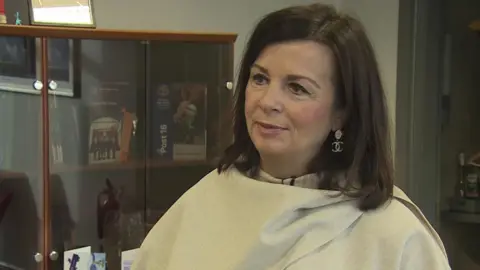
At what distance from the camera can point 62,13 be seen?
80.7 inches

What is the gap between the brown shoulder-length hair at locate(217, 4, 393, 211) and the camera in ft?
4.29

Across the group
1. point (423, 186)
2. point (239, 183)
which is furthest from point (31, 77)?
point (423, 186)

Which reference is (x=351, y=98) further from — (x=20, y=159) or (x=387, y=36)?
(x=387, y=36)

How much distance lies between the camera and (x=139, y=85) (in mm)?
2252

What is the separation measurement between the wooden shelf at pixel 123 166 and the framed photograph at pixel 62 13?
402 millimetres

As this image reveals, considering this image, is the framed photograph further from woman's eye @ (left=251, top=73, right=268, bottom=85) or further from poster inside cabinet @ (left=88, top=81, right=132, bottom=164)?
woman's eye @ (left=251, top=73, right=268, bottom=85)

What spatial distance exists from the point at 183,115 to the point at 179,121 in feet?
0.07

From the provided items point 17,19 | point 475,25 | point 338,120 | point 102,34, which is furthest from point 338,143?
point 475,25

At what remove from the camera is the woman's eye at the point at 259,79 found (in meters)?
1.34

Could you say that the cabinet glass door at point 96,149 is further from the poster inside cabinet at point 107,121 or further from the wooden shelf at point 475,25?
the wooden shelf at point 475,25

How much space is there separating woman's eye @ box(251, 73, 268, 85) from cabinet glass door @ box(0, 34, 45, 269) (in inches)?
34.3

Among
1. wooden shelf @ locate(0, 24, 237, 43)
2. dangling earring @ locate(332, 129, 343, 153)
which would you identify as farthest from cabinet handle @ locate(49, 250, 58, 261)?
dangling earring @ locate(332, 129, 343, 153)

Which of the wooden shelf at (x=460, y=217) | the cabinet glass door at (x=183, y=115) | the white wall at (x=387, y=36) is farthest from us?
the wooden shelf at (x=460, y=217)

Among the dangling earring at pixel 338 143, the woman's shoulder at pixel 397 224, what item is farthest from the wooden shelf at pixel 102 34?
the woman's shoulder at pixel 397 224
